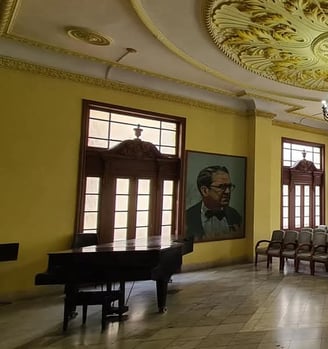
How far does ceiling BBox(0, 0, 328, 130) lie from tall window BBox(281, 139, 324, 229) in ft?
9.03

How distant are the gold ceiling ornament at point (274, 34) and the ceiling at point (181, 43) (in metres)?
0.01

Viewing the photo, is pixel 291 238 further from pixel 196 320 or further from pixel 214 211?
pixel 196 320

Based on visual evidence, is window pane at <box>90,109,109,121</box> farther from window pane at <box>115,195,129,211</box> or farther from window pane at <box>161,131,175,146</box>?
window pane at <box>115,195,129,211</box>

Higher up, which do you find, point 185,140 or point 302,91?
point 302,91

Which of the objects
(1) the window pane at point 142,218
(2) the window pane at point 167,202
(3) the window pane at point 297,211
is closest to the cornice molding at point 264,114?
(3) the window pane at point 297,211

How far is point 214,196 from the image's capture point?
7.69m

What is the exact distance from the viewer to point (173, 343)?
12.3 feet

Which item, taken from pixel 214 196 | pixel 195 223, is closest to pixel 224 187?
pixel 214 196

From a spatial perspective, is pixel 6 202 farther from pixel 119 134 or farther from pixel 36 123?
pixel 119 134

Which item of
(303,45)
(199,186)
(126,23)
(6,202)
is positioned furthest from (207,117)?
(6,202)

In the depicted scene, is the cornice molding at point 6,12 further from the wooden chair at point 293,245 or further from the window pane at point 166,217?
the wooden chair at point 293,245

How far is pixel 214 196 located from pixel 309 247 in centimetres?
228

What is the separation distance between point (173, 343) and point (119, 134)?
13.2 feet

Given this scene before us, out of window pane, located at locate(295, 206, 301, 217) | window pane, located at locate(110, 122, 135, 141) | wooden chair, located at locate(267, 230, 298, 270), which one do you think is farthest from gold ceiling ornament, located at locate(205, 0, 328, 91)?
window pane, located at locate(295, 206, 301, 217)
